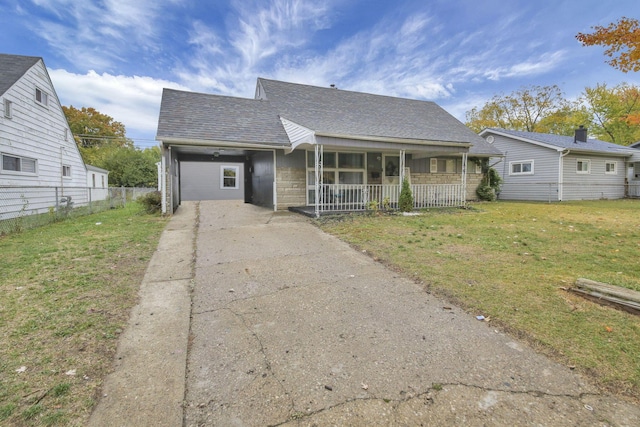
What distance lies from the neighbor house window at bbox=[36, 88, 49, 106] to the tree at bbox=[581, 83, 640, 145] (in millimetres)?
41573

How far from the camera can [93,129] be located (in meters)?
36.9

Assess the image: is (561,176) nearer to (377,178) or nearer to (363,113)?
(377,178)

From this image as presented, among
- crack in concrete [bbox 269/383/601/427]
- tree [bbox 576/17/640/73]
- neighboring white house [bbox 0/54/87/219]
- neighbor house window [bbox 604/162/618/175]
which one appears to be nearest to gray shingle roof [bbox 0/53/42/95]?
neighboring white house [bbox 0/54/87/219]

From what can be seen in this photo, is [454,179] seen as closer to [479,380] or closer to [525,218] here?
[525,218]

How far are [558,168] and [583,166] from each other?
2464 mm

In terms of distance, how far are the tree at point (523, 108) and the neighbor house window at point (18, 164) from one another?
111 feet

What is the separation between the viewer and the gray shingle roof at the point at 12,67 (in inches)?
393

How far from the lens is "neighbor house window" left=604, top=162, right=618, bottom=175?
18359 mm

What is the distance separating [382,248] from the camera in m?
5.81

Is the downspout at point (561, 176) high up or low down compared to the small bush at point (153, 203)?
up

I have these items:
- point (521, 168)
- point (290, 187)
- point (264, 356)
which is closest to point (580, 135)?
point (521, 168)

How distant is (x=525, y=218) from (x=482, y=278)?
7.03m

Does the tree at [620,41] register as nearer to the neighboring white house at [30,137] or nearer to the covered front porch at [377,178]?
the covered front porch at [377,178]

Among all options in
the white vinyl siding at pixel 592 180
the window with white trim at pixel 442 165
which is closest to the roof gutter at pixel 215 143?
the window with white trim at pixel 442 165
